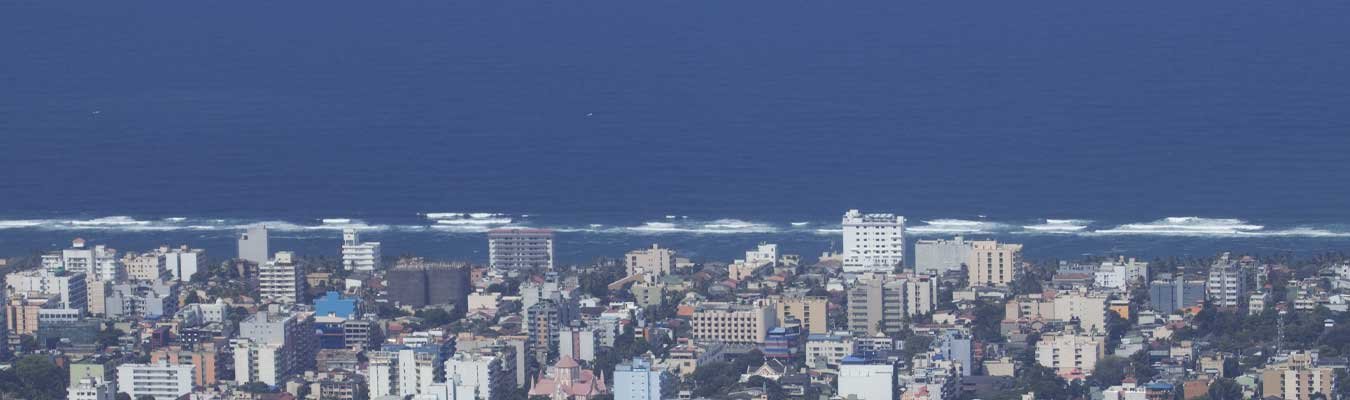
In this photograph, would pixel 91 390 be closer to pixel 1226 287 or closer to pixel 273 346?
pixel 273 346

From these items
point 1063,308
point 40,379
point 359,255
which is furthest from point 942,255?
point 40,379

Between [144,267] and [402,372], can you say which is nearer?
[402,372]

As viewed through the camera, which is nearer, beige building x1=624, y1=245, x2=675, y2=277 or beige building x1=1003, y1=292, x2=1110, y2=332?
beige building x1=1003, y1=292, x2=1110, y2=332

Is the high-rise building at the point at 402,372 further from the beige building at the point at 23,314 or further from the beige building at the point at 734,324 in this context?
the beige building at the point at 23,314

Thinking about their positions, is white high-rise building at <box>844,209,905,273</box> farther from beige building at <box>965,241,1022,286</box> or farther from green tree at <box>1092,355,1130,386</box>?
green tree at <box>1092,355,1130,386</box>

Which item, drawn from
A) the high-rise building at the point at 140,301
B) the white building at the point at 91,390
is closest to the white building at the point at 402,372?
the white building at the point at 91,390

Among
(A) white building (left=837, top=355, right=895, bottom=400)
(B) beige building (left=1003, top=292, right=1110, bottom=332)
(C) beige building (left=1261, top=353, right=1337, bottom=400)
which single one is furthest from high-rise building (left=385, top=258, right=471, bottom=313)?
(C) beige building (left=1261, top=353, right=1337, bottom=400)
